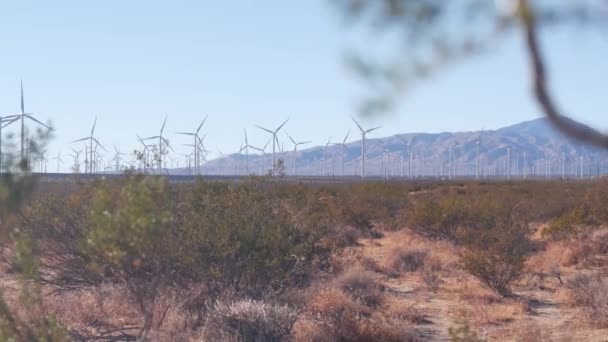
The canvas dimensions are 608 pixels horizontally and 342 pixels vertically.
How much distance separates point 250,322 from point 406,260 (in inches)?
489

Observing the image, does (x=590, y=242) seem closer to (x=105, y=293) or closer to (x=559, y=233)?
(x=559, y=233)

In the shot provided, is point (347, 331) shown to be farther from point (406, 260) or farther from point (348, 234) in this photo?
point (348, 234)

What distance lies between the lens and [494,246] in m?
20.4

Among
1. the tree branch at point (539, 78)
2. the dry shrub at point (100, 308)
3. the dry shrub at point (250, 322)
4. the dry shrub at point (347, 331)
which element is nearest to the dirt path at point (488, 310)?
the dry shrub at point (347, 331)

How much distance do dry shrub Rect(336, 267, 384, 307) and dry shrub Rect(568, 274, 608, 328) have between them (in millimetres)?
3918

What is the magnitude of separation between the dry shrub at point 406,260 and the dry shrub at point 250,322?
11001mm

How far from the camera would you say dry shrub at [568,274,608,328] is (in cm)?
1652

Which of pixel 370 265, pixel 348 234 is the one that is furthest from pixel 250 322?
pixel 348 234

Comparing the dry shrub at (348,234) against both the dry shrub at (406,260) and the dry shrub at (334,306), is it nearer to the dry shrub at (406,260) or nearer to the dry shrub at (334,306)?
the dry shrub at (406,260)

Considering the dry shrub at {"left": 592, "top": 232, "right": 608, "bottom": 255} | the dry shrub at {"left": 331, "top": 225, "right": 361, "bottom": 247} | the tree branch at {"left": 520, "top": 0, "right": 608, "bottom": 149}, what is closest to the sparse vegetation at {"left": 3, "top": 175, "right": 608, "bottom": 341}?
the dry shrub at {"left": 592, "top": 232, "right": 608, "bottom": 255}

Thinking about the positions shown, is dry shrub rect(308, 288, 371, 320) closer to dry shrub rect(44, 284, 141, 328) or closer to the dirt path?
the dirt path

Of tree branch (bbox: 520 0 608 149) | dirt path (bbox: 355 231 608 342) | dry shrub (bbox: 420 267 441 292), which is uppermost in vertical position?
tree branch (bbox: 520 0 608 149)

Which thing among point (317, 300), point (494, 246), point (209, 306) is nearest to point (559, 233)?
point (494, 246)

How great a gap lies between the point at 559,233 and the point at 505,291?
1086 centimetres
